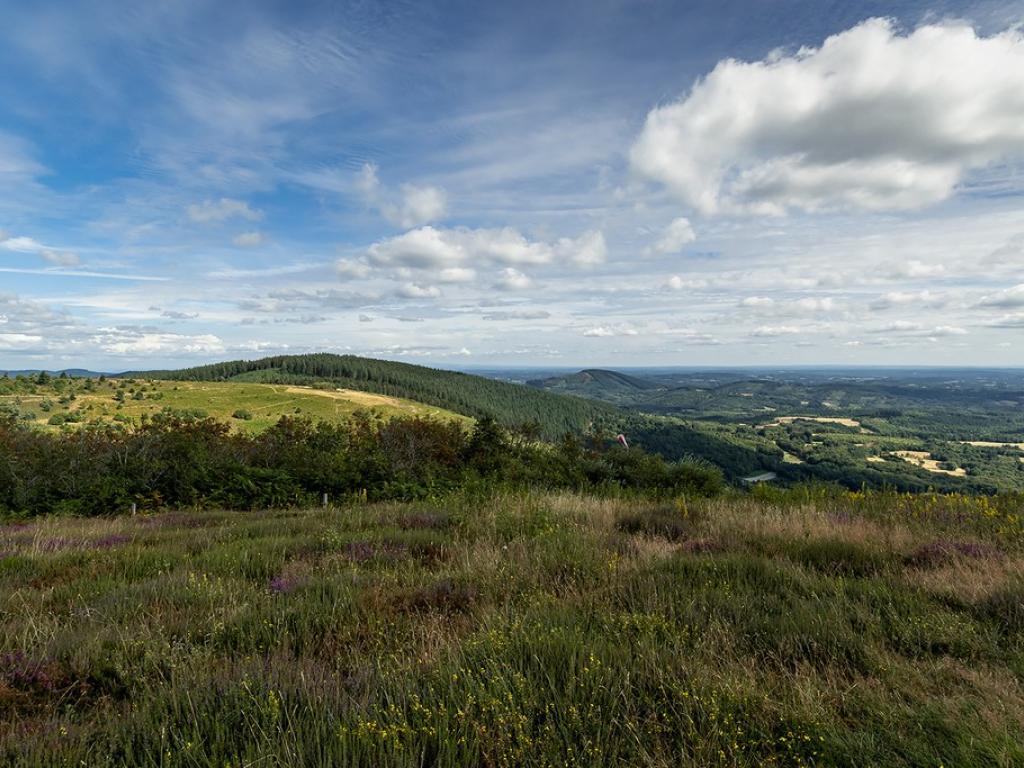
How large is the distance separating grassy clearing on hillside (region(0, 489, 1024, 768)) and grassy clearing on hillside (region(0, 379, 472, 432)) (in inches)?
2371

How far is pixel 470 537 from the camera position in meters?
7.64

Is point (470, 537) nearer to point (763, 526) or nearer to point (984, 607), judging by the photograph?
point (763, 526)

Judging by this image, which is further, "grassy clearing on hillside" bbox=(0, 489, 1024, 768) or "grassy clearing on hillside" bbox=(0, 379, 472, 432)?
"grassy clearing on hillside" bbox=(0, 379, 472, 432)

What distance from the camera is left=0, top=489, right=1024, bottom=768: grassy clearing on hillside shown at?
8.77 ft

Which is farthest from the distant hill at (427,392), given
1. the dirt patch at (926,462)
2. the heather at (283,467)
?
the heather at (283,467)

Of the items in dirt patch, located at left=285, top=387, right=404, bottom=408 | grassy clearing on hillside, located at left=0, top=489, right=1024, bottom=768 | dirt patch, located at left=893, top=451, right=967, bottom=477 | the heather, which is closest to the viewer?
grassy clearing on hillside, located at left=0, top=489, right=1024, bottom=768

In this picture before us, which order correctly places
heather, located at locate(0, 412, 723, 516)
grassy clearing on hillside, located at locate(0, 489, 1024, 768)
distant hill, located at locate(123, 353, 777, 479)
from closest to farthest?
1. grassy clearing on hillside, located at locate(0, 489, 1024, 768)
2. heather, located at locate(0, 412, 723, 516)
3. distant hill, located at locate(123, 353, 777, 479)

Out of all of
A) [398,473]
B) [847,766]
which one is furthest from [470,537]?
[398,473]

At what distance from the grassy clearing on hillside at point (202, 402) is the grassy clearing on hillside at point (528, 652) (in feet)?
198

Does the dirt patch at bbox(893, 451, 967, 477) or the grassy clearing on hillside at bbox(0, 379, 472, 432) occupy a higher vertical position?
the grassy clearing on hillside at bbox(0, 379, 472, 432)

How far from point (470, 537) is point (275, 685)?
4.58m

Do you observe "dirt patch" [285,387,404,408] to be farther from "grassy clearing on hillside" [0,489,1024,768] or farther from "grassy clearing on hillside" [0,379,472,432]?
"grassy clearing on hillside" [0,489,1024,768]

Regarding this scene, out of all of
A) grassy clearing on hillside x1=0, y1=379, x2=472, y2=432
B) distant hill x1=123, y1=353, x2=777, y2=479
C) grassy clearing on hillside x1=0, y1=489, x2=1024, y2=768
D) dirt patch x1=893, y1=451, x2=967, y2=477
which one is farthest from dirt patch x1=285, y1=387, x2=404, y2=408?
dirt patch x1=893, y1=451, x2=967, y2=477

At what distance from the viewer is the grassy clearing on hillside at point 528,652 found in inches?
105
